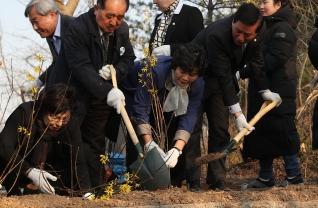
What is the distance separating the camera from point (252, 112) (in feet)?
23.4

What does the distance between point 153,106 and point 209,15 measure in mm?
7253

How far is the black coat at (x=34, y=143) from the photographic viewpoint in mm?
5523

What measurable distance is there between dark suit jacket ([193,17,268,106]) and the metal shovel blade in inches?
36.3

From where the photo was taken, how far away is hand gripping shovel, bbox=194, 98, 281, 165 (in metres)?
6.06

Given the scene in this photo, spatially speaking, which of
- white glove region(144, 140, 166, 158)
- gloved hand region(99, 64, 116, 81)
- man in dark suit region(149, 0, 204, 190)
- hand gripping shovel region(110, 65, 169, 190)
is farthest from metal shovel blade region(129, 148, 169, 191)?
gloved hand region(99, 64, 116, 81)

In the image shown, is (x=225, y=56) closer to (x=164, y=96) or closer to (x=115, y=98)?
(x=164, y=96)

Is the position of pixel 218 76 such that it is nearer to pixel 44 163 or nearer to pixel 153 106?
pixel 153 106

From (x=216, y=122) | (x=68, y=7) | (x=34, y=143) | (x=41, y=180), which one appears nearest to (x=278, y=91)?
(x=216, y=122)

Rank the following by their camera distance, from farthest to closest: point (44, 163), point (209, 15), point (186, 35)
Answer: point (209, 15), point (186, 35), point (44, 163)

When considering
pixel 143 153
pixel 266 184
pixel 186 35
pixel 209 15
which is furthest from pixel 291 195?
pixel 209 15

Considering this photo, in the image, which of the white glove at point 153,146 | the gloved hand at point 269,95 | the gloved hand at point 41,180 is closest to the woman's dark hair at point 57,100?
the gloved hand at point 41,180

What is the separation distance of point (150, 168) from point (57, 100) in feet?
3.28

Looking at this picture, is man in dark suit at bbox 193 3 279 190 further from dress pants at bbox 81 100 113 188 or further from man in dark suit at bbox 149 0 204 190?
dress pants at bbox 81 100 113 188

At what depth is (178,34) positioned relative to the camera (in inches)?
274
